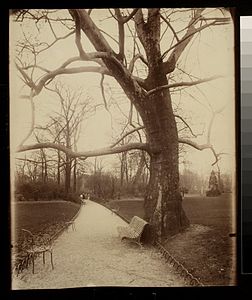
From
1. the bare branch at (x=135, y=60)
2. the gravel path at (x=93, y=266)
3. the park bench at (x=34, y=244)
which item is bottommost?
the gravel path at (x=93, y=266)

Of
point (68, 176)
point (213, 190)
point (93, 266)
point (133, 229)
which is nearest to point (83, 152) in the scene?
point (68, 176)

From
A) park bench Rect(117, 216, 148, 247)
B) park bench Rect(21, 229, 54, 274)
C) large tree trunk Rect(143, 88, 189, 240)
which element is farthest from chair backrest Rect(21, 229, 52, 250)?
large tree trunk Rect(143, 88, 189, 240)

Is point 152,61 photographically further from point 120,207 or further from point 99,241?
point 99,241

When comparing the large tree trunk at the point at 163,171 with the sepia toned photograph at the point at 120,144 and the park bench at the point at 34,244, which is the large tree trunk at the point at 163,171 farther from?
the park bench at the point at 34,244

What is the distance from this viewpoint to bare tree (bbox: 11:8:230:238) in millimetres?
2848

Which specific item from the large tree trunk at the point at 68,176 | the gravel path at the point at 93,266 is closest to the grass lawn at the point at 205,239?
the gravel path at the point at 93,266

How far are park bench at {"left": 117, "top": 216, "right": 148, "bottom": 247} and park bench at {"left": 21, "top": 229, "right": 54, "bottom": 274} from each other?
46cm

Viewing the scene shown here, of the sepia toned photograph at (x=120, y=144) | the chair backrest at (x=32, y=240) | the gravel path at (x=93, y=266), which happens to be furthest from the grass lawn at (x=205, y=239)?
the chair backrest at (x=32, y=240)

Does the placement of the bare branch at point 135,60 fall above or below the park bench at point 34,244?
above

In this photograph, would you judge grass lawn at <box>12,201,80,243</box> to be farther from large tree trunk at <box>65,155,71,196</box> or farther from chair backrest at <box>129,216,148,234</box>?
chair backrest at <box>129,216,148,234</box>

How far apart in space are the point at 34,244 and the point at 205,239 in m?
1.09

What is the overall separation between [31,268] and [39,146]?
0.77 metres

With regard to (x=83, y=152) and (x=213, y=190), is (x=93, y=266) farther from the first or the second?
(x=213, y=190)

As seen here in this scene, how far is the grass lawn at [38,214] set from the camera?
2.84m
